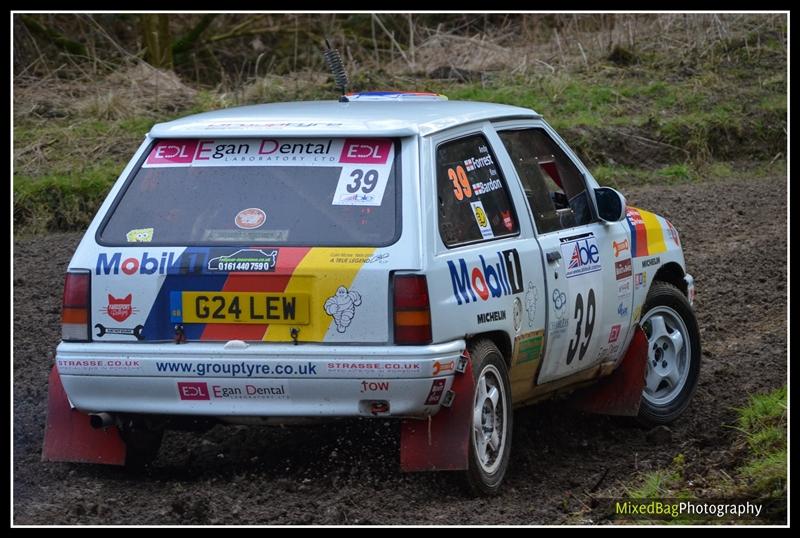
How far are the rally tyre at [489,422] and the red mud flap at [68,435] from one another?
163 cm

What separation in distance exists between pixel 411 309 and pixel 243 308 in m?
0.70

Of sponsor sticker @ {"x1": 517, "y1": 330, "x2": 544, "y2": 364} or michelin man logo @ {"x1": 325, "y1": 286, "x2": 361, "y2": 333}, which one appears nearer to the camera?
michelin man logo @ {"x1": 325, "y1": 286, "x2": 361, "y2": 333}

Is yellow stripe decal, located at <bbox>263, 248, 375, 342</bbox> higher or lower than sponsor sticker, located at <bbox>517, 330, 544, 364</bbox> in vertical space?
higher

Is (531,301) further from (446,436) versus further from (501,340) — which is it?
(446,436)

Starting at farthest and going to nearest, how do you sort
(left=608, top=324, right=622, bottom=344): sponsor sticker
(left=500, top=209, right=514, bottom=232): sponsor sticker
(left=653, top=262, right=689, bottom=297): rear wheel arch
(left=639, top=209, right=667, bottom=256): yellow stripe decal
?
(left=653, top=262, right=689, bottom=297): rear wheel arch
(left=639, top=209, right=667, bottom=256): yellow stripe decal
(left=608, top=324, right=622, bottom=344): sponsor sticker
(left=500, top=209, right=514, bottom=232): sponsor sticker

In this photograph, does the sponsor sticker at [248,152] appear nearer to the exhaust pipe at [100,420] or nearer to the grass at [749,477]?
the exhaust pipe at [100,420]

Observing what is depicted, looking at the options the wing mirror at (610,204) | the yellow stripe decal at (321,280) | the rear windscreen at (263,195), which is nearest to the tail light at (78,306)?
the rear windscreen at (263,195)

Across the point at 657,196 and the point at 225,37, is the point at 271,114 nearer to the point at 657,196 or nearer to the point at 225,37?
the point at 657,196

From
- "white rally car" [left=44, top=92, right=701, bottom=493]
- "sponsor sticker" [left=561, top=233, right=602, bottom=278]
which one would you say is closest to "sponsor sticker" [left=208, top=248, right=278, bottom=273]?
"white rally car" [left=44, top=92, right=701, bottom=493]

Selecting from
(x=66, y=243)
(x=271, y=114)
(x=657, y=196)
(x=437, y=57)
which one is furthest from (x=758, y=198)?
(x=271, y=114)

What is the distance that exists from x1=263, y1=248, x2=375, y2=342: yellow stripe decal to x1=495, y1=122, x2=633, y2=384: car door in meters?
1.24

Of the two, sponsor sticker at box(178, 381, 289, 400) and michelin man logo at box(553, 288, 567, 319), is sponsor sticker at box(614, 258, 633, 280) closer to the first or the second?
michelin man logo at box(553, 288, 567, 319)

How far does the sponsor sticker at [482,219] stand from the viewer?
611 cm

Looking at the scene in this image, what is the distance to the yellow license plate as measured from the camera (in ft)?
18.2
